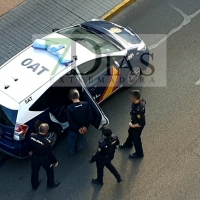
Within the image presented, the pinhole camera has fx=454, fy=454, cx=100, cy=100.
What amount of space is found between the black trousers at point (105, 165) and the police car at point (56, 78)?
830 mm

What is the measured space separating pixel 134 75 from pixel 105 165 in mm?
2671

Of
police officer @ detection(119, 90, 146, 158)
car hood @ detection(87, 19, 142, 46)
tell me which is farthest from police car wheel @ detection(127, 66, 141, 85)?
police officer @ detection(119, 90, 146, 158)

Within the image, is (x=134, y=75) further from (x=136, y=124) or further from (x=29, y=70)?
(x=29, y=70)

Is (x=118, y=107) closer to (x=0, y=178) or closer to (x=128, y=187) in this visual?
(x=128, y=187)

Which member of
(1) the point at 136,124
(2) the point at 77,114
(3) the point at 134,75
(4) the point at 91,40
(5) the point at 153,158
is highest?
(4) the point at 91,40

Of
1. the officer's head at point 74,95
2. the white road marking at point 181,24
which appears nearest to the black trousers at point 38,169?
the officer's head at point 74,95

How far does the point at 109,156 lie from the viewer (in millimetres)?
7926

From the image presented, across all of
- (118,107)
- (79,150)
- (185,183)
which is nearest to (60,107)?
(79,150)

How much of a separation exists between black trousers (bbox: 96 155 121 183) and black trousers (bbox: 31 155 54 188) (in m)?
0.84

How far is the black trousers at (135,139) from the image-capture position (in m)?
8.46

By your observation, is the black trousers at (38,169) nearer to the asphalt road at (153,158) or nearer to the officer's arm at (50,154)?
the officer's arm at (50,154)

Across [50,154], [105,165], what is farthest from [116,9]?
[50,154]

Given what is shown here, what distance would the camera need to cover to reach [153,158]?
A: 8.91m

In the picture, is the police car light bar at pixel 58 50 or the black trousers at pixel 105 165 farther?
the police car light bar at pixel 58 50
